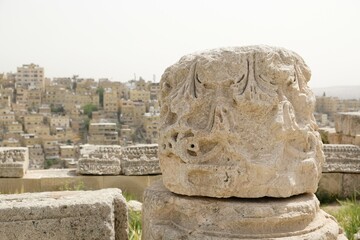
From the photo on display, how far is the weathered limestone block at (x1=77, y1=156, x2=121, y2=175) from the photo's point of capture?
7.43m

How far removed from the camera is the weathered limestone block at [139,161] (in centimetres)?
748

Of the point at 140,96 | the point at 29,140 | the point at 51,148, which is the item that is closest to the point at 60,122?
the point at 29,140

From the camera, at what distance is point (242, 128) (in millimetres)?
2836

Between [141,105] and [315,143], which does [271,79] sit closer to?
[315,143]

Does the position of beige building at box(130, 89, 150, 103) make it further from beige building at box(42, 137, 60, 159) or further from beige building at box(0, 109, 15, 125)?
beige building at box(42, 137, 60, 159)

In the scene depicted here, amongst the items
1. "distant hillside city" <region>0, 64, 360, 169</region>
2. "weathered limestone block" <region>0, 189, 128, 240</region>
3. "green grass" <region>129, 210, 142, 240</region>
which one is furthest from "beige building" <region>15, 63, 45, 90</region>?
"weathered limestone block" <region>0, 189, 128, 240</region>

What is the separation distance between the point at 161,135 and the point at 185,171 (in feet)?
1.14

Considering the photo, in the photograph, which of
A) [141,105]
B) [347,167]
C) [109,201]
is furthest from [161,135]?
[141,105]

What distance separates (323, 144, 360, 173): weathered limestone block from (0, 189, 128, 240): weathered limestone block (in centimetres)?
542

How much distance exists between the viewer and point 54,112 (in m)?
66.1

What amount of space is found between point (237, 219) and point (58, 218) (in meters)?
1.16

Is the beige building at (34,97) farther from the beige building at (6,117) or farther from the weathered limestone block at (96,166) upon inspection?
the weathered limestone block at (96,166)

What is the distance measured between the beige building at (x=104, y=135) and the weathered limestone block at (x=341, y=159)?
2612 centimetres

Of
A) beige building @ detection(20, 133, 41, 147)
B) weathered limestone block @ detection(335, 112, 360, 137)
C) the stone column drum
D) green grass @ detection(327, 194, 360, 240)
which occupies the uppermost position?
the stone column drum
